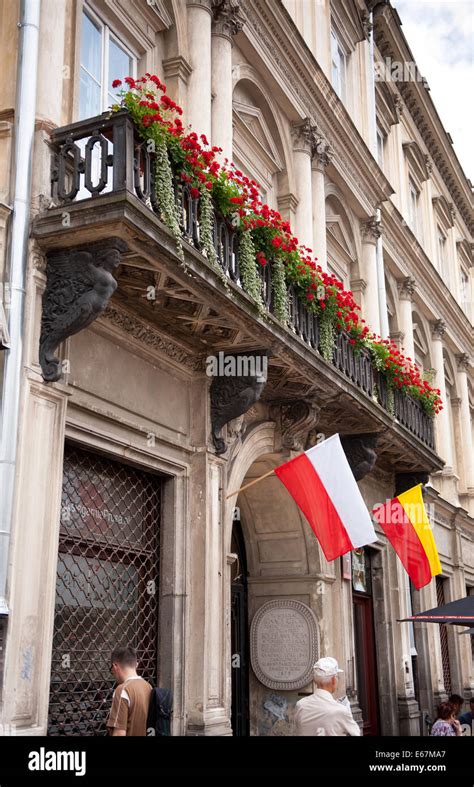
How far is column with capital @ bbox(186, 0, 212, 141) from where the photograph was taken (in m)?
10.8

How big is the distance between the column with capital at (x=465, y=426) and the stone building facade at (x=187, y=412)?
23.1 feet

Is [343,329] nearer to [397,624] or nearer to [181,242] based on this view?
[181,242]

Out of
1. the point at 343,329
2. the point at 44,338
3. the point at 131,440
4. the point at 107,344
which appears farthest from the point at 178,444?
the point at 343,329

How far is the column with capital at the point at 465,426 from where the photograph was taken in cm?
2488

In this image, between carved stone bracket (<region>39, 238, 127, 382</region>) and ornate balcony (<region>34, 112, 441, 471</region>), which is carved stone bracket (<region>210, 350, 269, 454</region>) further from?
carved stone bracket (<region>39, 238, 127, 382</region>)

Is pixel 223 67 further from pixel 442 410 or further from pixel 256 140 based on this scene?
pixel 442 410

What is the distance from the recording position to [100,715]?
27.4 ft

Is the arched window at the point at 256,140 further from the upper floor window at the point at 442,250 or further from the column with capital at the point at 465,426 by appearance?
the column with capital at the point at 465,426

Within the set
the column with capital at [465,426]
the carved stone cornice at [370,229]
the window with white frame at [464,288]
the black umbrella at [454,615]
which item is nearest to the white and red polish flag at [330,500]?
the black umbrella at [454,615]

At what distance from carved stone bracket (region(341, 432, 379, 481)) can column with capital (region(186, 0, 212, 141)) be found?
16.3ft

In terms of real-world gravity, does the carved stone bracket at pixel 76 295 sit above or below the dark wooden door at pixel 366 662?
above
